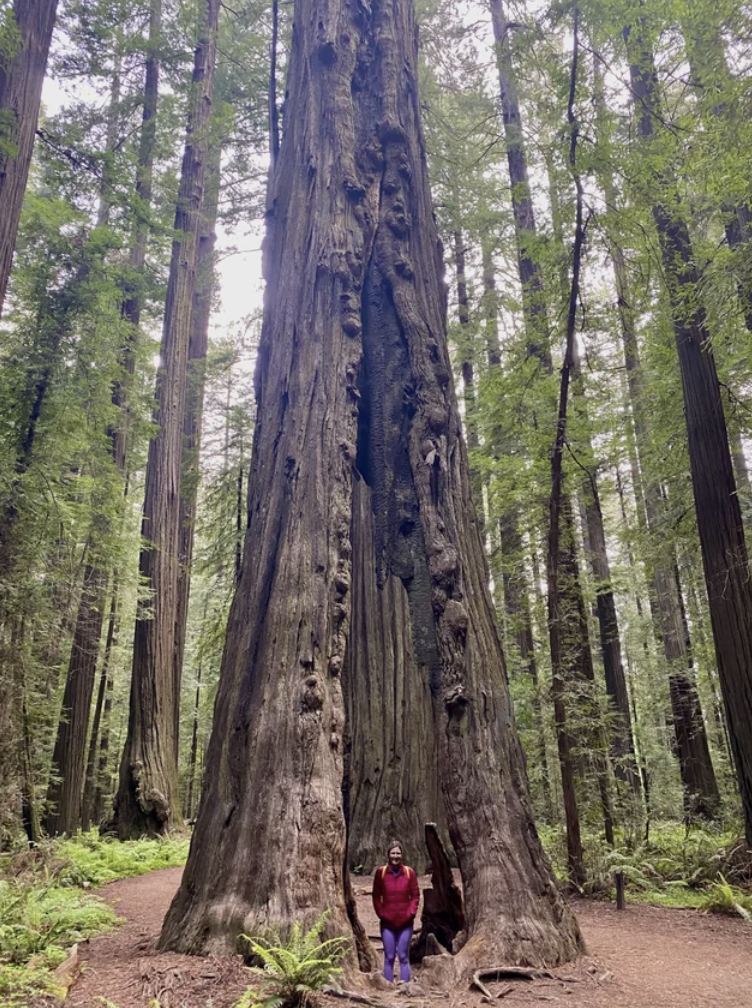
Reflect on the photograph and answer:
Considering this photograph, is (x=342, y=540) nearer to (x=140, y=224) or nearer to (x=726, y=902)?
(x=726, y=902)

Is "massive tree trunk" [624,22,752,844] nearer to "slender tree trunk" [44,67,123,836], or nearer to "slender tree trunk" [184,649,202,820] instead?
"slender tree trunk" [44,67,123,836]

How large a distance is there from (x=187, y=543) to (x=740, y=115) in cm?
1251

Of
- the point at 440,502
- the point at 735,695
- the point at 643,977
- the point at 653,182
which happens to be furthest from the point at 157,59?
the point at 643,977

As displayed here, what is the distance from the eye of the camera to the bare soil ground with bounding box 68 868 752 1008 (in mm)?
3328

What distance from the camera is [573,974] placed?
12.8 feet

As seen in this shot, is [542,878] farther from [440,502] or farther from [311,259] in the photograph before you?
[311,259]

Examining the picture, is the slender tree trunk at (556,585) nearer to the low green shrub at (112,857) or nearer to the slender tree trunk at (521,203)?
the slender tree trunk at (521,203)

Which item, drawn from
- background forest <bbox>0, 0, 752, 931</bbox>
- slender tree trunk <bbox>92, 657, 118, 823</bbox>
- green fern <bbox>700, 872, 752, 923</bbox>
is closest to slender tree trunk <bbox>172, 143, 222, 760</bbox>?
background forest <bbox>0, 0, 752, 931</bbox>

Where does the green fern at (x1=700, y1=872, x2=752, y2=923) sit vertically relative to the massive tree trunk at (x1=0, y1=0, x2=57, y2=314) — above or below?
below

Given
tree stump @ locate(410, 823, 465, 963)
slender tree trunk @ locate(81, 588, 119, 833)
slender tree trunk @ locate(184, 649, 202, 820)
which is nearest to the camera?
tree stump @ locate(410, 823, 465, 963)

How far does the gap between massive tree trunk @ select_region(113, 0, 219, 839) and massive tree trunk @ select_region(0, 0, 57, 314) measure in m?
2.54

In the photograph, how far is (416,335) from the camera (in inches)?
236

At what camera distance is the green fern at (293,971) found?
3.04m

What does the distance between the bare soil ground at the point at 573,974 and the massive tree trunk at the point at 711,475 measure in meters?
2.50
